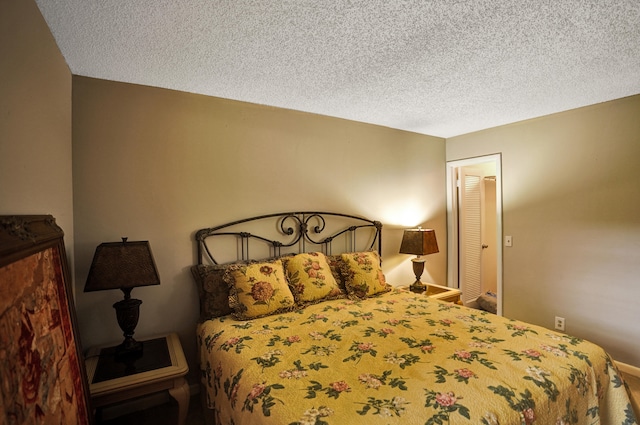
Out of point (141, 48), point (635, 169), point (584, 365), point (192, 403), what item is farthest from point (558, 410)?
point (141, 48)

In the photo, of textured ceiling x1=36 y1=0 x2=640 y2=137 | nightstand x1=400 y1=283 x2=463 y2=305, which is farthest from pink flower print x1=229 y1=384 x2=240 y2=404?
nightstand x1=400 y1=283 x2=463 y2=305

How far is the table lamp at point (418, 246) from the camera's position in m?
3.19

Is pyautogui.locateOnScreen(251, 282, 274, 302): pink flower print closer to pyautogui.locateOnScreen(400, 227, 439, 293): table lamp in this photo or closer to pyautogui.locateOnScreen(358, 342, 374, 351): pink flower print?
pyautogui.locateOnScreen(358, 342, 374, 351): pink flower print

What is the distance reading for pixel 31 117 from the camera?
1.28 meters

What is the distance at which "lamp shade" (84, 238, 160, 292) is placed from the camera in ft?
5.62

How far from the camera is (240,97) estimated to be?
2508 millimetres

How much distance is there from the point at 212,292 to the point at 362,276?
1206 mm

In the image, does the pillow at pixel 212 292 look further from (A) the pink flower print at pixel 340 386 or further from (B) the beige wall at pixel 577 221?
(B) the beige wall at pixel 577 221

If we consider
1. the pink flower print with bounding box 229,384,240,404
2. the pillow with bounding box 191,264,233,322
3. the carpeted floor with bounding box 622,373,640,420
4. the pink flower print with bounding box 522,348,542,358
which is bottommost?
the carpeted floor with bounding box 622,373,640,420

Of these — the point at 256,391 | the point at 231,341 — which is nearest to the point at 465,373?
the point at 256,391

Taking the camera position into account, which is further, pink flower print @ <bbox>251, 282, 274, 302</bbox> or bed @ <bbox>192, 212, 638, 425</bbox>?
pink flower print @ <bbox>251, 282, 274, 302</bbox>

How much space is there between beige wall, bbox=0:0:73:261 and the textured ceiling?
7.6 inches

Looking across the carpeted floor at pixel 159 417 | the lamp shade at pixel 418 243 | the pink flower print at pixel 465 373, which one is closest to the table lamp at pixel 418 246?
the lamp shade at pixel 418 243

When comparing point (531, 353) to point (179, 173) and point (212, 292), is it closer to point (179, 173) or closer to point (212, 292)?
point (212, 292)
